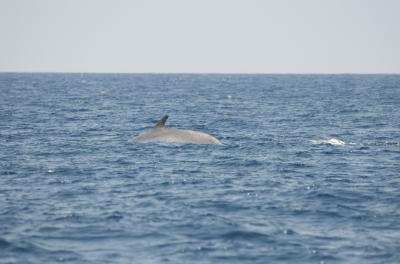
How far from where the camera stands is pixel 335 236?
1659 centimetres

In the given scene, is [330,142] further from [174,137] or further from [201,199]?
[201,199]

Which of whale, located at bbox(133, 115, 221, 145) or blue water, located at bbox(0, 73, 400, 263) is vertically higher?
whale, located at bbox(133, 115, 221, 145)

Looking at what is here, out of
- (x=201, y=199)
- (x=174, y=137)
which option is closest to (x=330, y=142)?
A: (x=174, y=137)

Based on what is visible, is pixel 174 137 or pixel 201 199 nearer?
pixel 201 199

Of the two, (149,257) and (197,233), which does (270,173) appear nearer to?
(197,233)

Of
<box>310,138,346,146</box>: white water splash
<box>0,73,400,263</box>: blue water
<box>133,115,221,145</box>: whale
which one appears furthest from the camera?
<box>310,138,346,146</box>: white water splash

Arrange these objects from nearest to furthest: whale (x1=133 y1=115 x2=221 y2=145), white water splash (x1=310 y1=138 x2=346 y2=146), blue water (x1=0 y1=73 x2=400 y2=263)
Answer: blue water (x1=0 y1=73 x2=400 y2=263) → whale (x1=133 y1=115 x2=221 y2=145) → white water splash (x1=310 y1=138 x2=346 y2=146)

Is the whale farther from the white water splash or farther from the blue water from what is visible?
the white water splash

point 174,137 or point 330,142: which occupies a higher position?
point 174,137

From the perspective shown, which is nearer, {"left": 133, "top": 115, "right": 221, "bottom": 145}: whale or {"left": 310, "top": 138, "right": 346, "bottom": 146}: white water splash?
{"left": 133, "top": 115, "right": 221, "bottom": 145}: whale

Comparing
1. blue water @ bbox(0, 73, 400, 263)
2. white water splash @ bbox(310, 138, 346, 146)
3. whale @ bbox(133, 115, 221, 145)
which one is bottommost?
blue water @ bbox(0, 73, 400, 263)

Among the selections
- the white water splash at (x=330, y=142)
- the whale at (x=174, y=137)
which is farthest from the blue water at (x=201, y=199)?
the whale at (x=174, y=137)

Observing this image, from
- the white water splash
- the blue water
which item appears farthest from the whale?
the white water splash

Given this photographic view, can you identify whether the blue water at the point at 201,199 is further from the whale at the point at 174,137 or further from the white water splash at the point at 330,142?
the whale at the point at 174,137
